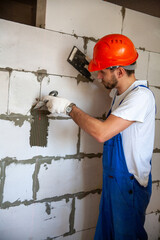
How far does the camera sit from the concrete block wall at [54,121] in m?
1.68

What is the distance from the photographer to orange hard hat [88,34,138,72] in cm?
158

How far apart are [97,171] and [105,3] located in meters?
1.57

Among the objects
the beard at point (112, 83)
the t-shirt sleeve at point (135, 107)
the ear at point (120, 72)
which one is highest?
the ear at point (120, 72)

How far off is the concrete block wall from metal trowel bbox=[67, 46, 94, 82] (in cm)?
4

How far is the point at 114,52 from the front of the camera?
1.57 metres

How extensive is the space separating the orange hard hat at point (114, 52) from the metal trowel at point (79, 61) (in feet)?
0.90

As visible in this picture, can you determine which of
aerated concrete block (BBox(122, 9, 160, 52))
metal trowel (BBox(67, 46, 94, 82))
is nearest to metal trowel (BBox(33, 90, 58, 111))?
metal trowel (BBox(67, 46, 94, 82))

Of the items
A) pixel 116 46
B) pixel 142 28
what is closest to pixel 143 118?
pixel 116 46

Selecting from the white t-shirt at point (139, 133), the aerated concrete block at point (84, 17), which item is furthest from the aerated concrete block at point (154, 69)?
the white t-shirt at point (139, 133)

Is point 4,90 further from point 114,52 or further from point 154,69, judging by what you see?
point 154,69

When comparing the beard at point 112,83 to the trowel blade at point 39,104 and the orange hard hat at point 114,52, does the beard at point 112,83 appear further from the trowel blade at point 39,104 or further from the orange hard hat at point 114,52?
the trowel blade at point 39,104

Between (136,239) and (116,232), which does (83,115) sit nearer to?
(116,232)

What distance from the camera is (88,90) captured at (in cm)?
200

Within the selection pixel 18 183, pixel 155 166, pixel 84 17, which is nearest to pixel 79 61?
pixel 84 17
